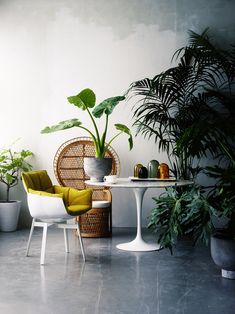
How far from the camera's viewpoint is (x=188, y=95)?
5.60 meters

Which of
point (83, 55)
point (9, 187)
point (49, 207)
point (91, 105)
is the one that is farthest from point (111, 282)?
point (83, 55)

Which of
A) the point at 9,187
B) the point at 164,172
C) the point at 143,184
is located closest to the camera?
the point at 143,184

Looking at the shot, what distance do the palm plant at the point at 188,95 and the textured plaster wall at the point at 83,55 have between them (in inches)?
9.1

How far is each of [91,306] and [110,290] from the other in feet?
1.21

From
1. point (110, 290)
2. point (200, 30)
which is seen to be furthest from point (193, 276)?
point (200, 30)

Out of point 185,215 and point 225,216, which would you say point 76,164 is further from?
point 225,216

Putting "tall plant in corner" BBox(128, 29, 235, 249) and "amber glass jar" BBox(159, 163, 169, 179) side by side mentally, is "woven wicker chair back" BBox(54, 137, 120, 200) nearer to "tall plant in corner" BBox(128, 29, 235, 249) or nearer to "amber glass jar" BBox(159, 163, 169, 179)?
"tall plant in corner" BBox(128, 29, 235, 249)

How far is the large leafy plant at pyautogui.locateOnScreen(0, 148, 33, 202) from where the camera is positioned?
5.77m

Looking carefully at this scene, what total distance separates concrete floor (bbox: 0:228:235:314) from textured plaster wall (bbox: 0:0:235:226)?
1568 mm

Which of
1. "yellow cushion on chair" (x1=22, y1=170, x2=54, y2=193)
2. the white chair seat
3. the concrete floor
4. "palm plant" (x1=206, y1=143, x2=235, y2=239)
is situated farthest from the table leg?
"palm plant" (x1=206, y1=143, x2=235, y2=239)

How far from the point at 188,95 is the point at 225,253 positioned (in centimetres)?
249

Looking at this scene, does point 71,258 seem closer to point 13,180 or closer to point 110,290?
point 110,290

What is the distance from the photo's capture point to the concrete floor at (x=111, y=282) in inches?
121

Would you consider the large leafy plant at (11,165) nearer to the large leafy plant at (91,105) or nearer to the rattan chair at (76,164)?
the rattan chair at (76,164)
